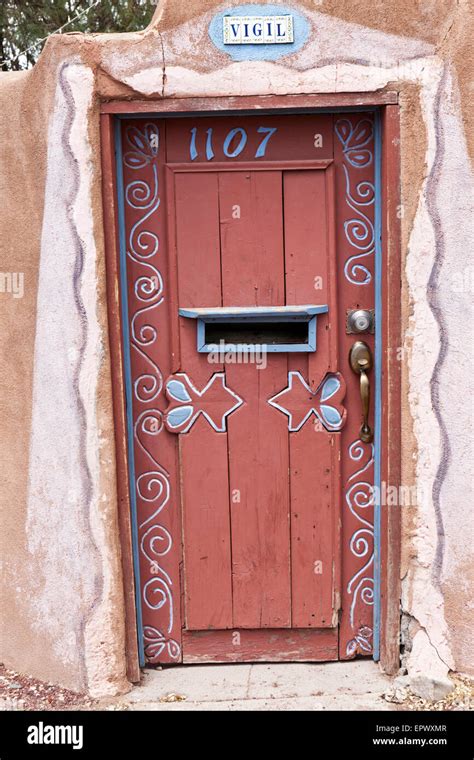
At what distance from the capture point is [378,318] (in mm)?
2834

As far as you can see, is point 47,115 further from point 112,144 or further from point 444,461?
point 444,461

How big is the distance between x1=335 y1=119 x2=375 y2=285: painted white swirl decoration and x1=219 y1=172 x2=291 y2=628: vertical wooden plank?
26cm

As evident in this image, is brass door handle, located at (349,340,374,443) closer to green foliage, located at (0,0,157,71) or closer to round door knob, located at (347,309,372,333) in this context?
round door knob, located at (347,309,372,333)

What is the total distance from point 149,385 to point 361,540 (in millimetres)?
1039

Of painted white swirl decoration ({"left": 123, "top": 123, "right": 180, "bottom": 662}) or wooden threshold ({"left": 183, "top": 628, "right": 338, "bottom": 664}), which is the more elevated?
painted white swirl decoration ({"left": 123, "top": 123, "right": 180, "bottom": 662})

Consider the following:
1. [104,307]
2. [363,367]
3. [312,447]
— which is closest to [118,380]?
[104,307]

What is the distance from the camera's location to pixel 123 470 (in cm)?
282

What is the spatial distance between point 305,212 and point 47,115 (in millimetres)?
997

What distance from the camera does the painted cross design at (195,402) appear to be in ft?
9.51

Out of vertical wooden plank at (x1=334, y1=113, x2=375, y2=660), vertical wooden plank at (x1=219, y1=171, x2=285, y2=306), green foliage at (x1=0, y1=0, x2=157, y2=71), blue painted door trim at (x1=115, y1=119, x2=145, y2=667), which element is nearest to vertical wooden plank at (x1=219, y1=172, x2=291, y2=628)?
vertical wooden plank at (x1=219, y1=171, x2=285, y2=306)

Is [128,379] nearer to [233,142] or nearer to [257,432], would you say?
[257,432]

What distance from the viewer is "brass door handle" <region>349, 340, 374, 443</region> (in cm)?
283

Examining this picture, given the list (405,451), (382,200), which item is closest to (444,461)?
(405,451)

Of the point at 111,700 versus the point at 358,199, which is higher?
the point at 358,199
